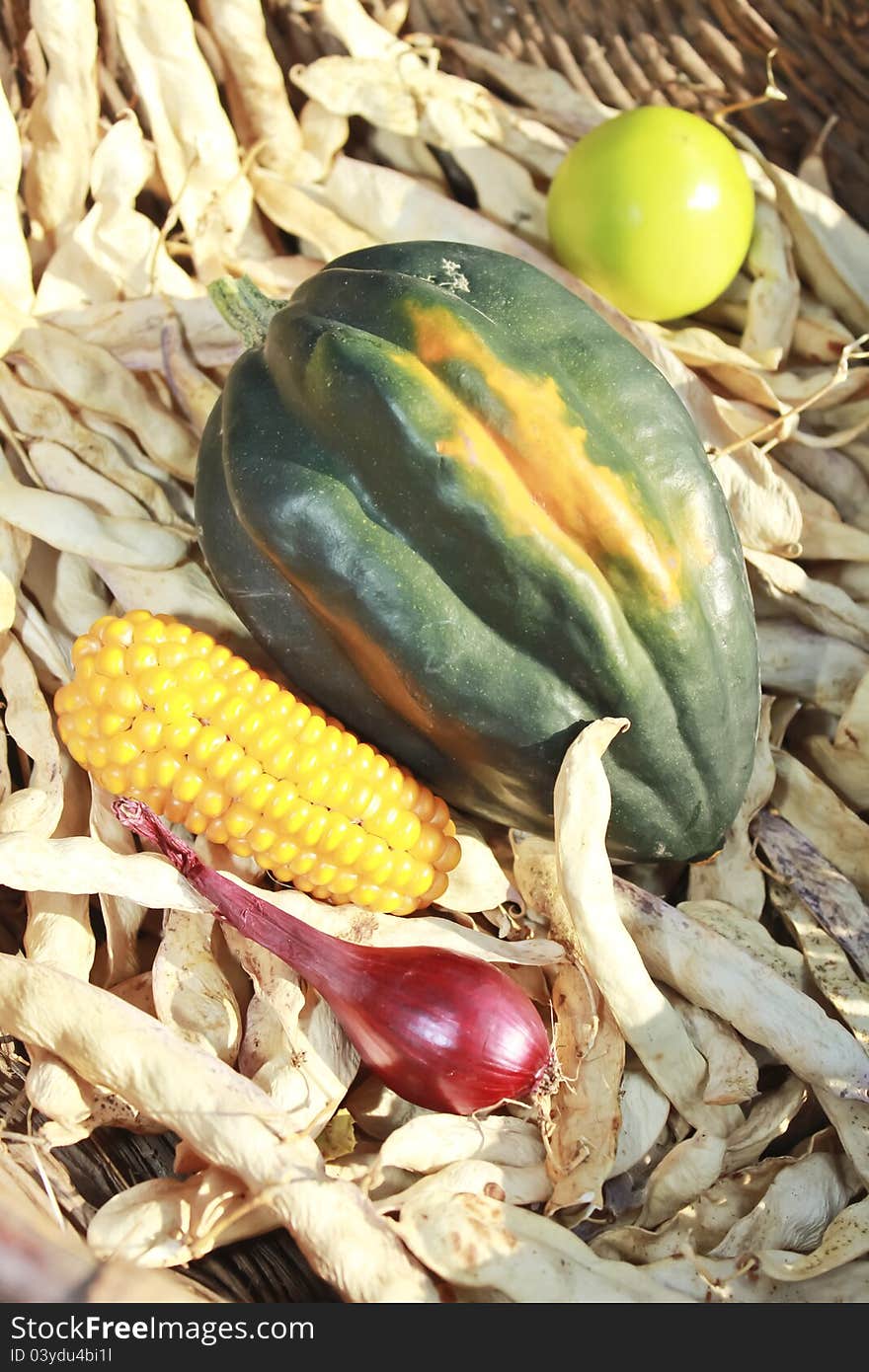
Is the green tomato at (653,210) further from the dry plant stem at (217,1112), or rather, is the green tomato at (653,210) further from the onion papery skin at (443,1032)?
the dry plant stem at (217,1112)

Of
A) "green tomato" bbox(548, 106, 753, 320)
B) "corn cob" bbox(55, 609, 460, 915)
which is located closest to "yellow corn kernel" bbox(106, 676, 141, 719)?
"corn cob" bbox(55, 609, 460, 915)

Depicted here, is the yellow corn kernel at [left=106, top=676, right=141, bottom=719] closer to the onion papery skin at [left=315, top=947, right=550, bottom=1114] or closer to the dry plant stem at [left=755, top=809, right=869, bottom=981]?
the onion papery skin at [left=315, top=947, right=550, bottom=1114]

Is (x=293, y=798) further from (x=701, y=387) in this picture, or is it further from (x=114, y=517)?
(x=701, y=387)

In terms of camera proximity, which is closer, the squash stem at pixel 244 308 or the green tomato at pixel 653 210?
the squash stem at pixel 244 308

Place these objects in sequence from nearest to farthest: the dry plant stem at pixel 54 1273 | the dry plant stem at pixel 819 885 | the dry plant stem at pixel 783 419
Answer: the dry plant stem at pixel 54 1273
the dry plant stem at pixel 819 885
the dry plant stem at pixel 783 419

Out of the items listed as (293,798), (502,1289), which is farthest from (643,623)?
(502,1289)

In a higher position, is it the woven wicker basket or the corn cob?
the woven wicker basket

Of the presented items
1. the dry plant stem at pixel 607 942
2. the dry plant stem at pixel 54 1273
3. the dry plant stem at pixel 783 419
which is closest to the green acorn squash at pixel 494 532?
the dry plant stem at pixel 607 942
